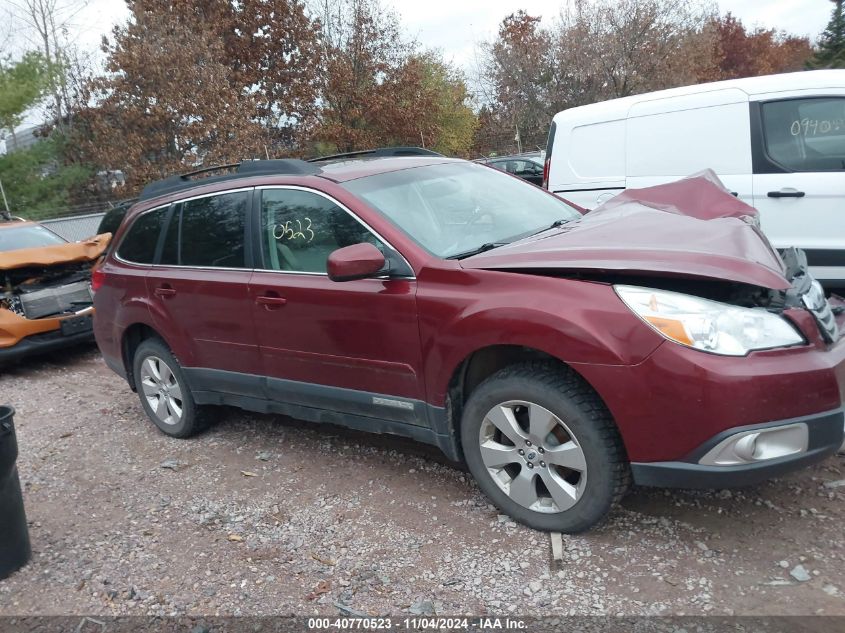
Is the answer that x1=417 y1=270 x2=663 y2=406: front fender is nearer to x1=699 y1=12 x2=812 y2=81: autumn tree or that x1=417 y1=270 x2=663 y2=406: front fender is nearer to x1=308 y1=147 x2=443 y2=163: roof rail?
x1=308 y1=147 x2=443 y2=163: roof rail

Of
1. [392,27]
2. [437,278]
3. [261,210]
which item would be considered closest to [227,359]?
[261,210]

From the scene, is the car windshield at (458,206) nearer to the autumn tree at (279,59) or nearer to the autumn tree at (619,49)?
the autumn tree at (279,59)

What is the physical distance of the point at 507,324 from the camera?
3014 mm

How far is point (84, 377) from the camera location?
6980 mm

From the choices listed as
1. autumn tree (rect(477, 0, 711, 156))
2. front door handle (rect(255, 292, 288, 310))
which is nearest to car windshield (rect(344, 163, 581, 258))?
front door handle (rect(255, 292, 288, 310))

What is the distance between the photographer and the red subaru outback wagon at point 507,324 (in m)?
2.68

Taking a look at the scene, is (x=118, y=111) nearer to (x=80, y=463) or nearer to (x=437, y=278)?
(x=80, y=463)

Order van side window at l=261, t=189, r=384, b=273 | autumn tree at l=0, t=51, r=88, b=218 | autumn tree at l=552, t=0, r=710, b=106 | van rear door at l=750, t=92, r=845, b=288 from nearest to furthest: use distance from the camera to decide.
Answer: van side window at l=261, t=189, r=384, b=273 < van rear door at l=750, t=92, r=845, b=288 < autumn tree at l=0, t=51, r=88, b=218 < autumn tree at l=552, t=0, r=710, b=106

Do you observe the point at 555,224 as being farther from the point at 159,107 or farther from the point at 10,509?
the point at 159,107

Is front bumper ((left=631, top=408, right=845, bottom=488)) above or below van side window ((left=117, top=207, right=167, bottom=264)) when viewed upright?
below

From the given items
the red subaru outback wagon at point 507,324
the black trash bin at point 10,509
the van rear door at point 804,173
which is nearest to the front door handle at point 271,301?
the red subaru outback wagon at point 507,324

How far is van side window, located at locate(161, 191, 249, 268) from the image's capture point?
4.22 metres

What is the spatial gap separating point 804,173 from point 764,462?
3.70 metres

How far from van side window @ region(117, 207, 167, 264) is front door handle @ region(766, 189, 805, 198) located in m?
4.63
